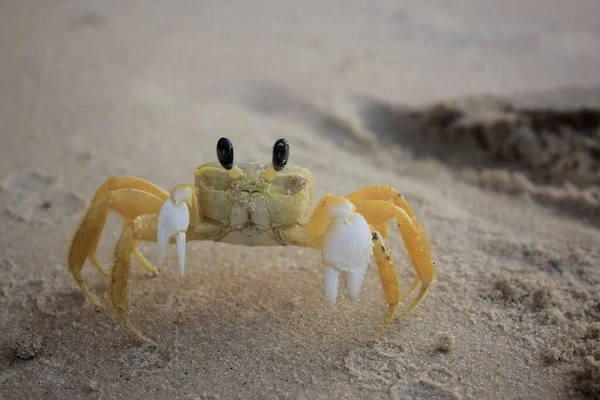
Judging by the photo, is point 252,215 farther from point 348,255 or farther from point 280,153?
point 348,255


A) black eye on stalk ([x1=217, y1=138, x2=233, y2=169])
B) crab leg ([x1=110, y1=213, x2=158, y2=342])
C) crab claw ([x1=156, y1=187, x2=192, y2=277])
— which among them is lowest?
crab leg ([x1=110, y1=213, x2=158, y2=342])

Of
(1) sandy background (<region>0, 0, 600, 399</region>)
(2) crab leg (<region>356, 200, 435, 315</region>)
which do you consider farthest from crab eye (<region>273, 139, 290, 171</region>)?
(1) sandy background (<region>0, 0, 600, 399</region>)

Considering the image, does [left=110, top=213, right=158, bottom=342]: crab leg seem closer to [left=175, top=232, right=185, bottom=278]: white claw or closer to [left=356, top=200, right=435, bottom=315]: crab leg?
[left=175, top=232, right=185, bottom=278]: white claw

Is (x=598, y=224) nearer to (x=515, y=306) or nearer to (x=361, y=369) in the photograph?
(x=515, y=306)

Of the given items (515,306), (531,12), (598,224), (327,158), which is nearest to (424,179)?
(327,158)

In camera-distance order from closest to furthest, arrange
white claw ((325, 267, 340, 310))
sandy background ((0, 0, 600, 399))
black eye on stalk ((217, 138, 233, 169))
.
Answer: white claw ((325, 267, 340, 310)) < sandy background ((0, 0, 600, 399)) < black eye on stalk ((217, 138, 233, 169))

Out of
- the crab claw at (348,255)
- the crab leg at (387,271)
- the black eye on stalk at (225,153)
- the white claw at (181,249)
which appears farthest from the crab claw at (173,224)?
the crab leg at (387,271)

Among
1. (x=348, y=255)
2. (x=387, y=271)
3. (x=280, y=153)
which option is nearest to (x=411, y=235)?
(x=387, y=271)
